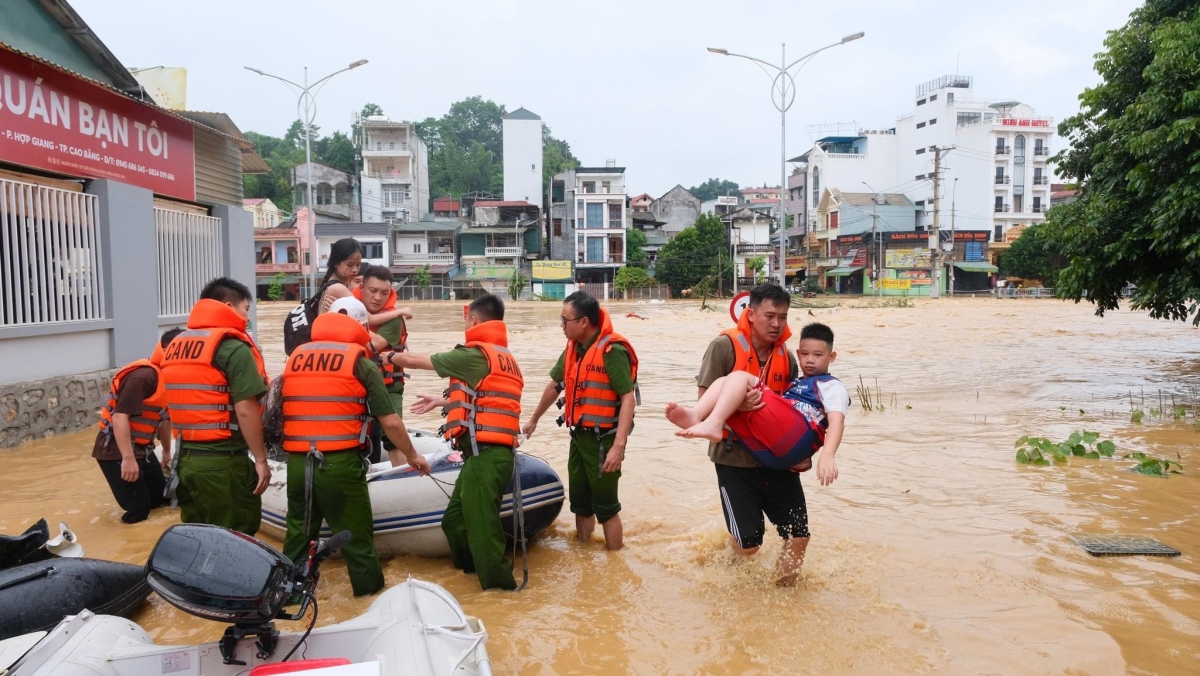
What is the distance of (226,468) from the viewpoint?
4.59m

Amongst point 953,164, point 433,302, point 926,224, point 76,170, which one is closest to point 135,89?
point 76,170

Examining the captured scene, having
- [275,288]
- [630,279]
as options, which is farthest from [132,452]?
[630,279]

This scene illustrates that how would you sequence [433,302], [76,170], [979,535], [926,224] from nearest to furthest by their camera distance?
[979,535] < [76,170] < [433,302] < [926,224]

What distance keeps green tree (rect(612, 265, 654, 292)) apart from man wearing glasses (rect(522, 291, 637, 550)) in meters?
48.6

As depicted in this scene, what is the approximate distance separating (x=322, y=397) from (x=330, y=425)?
6.0 inches

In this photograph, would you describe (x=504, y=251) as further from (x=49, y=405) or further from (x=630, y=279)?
(x=49, y=405)

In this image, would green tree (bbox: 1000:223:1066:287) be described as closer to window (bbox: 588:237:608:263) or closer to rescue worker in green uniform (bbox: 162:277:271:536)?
window (bbox: 588:237:608:263)

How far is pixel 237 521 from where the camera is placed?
464 centimetres

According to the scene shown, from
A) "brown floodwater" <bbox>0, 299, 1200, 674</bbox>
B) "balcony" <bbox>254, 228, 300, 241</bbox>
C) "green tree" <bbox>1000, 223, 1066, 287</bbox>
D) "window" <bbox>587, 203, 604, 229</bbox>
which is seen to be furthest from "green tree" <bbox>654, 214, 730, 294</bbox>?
"brown floodwater" <bbox>0, 299, 1200, 674</bbox>

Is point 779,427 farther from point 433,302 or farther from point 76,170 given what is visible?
point 433,302

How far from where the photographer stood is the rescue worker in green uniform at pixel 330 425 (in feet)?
14.0

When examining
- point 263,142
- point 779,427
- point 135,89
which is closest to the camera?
point 779,427

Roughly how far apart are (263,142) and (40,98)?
241 ft

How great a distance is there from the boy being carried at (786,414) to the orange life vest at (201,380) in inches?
98.3
